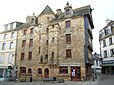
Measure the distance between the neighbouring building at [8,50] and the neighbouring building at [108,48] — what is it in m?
21.8

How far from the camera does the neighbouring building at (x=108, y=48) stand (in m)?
37.9

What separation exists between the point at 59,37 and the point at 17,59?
446 inches

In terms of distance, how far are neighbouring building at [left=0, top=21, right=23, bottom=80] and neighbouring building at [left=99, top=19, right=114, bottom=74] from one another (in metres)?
21.8

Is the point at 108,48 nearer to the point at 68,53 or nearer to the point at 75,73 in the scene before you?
the point at 68,53

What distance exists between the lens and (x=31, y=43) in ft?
110

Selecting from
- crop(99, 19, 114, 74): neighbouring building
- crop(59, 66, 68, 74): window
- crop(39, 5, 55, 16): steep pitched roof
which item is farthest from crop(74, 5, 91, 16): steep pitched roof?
crop(99, 19, 114, 74): neighbouring building

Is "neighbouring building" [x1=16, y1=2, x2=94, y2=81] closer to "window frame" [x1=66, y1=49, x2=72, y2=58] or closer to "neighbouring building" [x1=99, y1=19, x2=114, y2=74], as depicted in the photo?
"window frame" [x1=66, y1=49, x2=72, y2=58]

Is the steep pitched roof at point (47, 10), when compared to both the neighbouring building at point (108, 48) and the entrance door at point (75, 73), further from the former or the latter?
the neighbouring building at point (108, 48)

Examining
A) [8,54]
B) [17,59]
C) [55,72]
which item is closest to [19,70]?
[17,59]

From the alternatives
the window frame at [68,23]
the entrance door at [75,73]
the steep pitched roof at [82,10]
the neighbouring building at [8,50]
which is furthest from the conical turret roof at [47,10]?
the entrance door at [75,73]

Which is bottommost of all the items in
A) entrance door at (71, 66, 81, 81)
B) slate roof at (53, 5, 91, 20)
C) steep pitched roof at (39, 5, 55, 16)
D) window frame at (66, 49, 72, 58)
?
entrance door at (71, 66, 81, 81)

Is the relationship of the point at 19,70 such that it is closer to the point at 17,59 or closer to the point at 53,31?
the point at 17,59

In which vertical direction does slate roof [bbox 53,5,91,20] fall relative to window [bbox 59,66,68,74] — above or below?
above

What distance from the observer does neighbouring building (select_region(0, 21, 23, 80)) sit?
36031 millimetres
